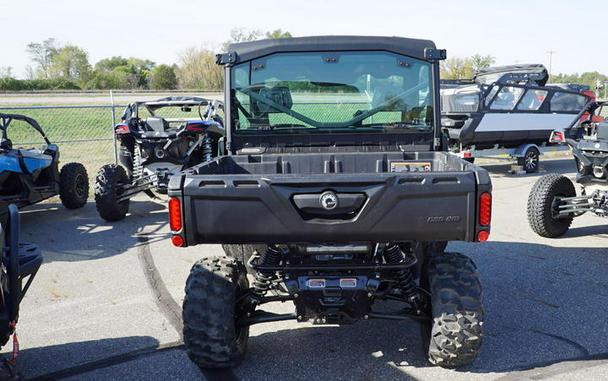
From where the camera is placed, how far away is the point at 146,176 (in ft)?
28.0

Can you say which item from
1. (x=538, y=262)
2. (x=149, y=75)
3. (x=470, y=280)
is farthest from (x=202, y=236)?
(x=149, y=75)

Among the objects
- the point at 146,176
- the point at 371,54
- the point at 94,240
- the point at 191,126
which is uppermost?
the point at 371,54

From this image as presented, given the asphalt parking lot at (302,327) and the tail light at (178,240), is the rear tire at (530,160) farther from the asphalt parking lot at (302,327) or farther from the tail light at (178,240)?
the tail light at (178,240)

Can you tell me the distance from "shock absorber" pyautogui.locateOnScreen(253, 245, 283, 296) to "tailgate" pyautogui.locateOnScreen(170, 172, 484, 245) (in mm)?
365

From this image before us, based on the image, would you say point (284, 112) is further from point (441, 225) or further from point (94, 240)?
point (94, 240)

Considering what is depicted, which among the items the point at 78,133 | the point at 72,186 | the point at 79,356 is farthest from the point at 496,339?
the point at 78,133

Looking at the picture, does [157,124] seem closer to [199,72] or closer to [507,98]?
[507,98]

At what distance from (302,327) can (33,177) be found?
5.18m

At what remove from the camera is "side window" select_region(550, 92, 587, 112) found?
45.4ft

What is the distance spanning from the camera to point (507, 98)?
13016 mm

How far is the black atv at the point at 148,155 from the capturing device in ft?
26.9

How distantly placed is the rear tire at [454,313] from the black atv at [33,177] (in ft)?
17.7

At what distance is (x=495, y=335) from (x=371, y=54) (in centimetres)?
229

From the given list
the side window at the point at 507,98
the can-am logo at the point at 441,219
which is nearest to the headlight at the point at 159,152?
the can-am logo at the point at 441,219
